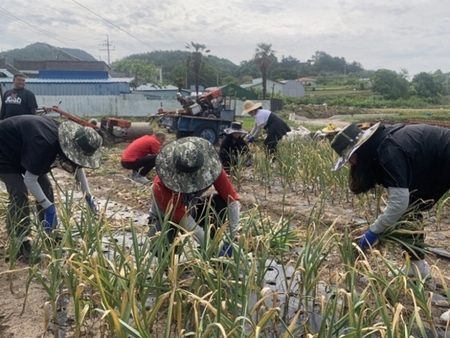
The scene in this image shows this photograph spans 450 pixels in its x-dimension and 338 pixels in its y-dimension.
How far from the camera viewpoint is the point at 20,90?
6.71m

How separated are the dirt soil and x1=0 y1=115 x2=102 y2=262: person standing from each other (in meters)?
0.30

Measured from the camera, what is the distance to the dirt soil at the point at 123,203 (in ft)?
8.03

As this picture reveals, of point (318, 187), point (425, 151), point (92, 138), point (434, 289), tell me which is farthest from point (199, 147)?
point (318, 187)

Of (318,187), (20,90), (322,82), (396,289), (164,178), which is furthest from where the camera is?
(322,82)

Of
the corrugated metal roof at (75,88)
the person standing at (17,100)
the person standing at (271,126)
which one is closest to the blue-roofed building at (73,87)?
the corrugated metal roof at (75,88)

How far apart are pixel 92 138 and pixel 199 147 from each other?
88 centimetres

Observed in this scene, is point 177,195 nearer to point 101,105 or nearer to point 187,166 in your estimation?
point 187,166

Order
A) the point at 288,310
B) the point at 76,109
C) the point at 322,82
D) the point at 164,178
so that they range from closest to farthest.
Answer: the point at 288,310 < the point at 164,178 < the point at 76,109 < the point at 322,82

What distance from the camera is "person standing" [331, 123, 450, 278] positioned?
8.13 feet

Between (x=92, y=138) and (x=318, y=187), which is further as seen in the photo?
(x=318, y=187)

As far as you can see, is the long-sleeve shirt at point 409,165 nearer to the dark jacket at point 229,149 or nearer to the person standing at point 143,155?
the dark jacket at point 229,149

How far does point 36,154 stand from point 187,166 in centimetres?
115

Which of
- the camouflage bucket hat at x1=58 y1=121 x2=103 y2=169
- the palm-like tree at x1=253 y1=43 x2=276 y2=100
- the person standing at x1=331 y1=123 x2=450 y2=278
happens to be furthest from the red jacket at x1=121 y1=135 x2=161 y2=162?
the palm-like tree at x1=253 y1=43 x2=276 y2=100

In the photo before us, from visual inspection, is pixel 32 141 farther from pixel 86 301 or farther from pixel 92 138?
pixel 86 301
